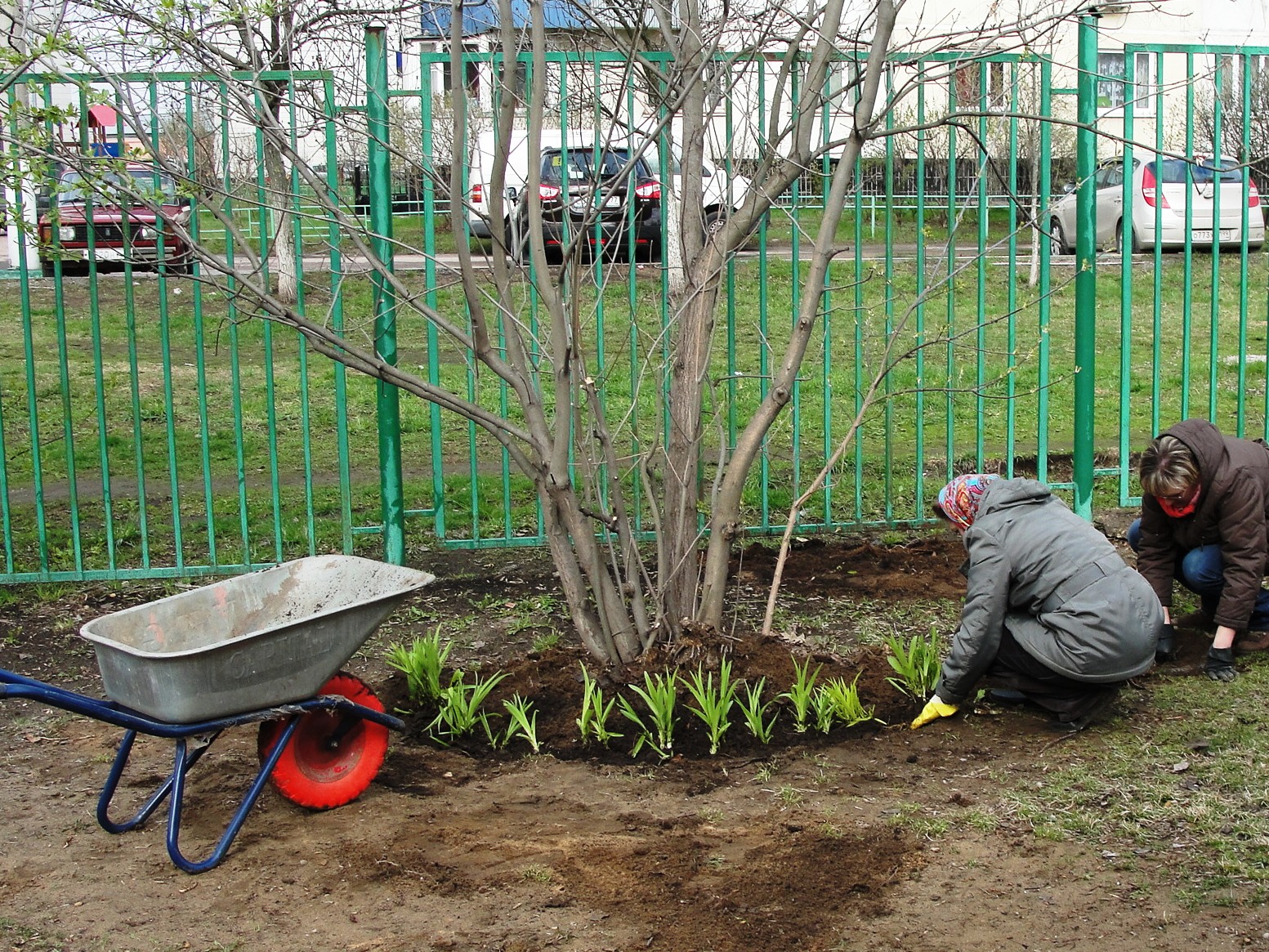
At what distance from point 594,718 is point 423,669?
2.14 ft

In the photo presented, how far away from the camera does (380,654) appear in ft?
17.3

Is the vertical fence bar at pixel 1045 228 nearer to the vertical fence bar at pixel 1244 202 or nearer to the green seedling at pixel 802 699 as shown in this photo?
the vertical fence bar at pixel 1244 202

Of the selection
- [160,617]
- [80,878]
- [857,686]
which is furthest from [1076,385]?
[80,878]

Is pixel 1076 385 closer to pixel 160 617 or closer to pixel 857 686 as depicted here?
pixel 857 686

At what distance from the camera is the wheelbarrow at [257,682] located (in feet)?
11.2

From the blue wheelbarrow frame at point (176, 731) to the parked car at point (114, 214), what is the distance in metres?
2.10

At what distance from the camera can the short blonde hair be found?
4.61 metres

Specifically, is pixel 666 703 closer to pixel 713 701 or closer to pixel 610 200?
pixel 713 701

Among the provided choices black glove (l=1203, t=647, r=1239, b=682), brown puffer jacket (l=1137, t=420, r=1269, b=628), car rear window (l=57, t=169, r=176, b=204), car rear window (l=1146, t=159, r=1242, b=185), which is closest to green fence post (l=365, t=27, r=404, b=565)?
car rear window (l=57, t=169, r=176, b=204)

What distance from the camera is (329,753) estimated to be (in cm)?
390

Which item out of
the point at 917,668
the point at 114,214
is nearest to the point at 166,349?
the point at 114,214

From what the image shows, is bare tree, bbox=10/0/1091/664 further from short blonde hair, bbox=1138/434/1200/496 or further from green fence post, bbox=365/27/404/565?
short blonde hair, bbox=1138/434/1200/496

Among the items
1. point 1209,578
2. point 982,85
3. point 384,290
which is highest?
point 982,85

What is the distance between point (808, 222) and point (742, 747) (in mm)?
4398
